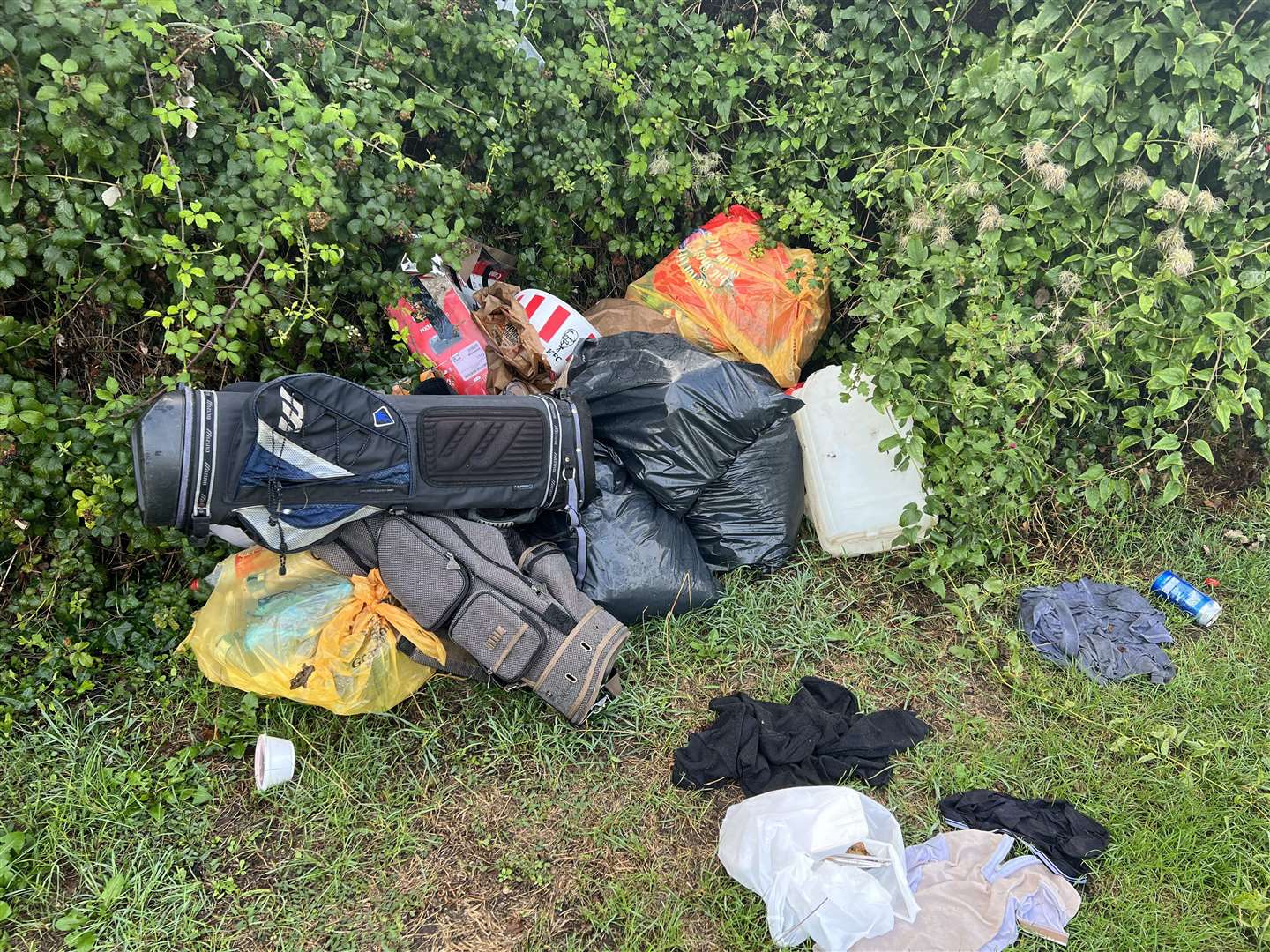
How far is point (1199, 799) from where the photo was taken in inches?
89.6

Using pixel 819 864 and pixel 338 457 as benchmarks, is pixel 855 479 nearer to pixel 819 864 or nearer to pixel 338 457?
pixel 819 864

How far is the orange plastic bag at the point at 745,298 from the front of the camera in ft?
10.2

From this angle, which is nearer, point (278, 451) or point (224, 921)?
point (224, 921)

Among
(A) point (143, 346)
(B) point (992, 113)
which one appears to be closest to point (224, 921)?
(A) point (143, 346)

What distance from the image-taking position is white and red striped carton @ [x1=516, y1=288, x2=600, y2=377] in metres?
3.13

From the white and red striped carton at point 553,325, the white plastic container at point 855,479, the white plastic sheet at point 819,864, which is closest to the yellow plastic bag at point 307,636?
the white plastic sheet at point 819,864

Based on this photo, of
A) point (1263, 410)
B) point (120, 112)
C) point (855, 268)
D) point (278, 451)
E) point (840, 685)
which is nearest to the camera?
point (120, 112)

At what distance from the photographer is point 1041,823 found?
2.20 m

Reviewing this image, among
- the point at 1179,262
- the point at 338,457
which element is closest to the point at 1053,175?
the point at 1179,262

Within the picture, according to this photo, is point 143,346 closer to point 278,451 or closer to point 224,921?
point 278,451

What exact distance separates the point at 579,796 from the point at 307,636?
33.7 inches

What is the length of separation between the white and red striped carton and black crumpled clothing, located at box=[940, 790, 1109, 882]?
1.93 metres

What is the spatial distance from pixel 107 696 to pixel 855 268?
2839mm

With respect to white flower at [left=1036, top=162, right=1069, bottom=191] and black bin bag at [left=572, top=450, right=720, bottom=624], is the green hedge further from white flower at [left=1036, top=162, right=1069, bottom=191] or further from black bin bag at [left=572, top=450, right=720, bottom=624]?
black bin bag at [left=572, top=450, right=720, bottom=624]
